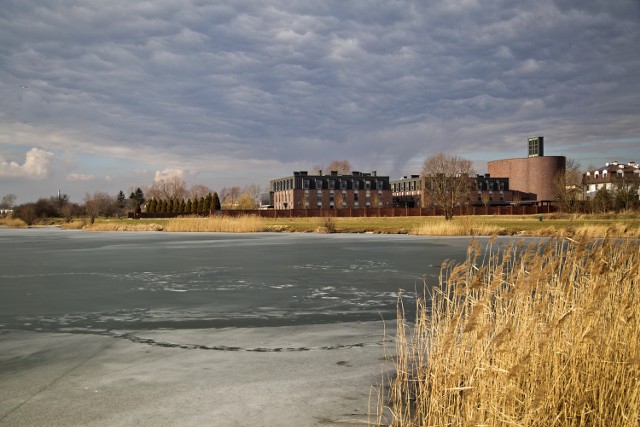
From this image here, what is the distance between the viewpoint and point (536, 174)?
136000 mm

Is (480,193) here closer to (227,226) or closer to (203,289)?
(227,226)

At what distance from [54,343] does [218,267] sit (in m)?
10.0

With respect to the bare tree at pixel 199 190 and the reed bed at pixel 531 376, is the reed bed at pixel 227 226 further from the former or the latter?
the bare tree at pixel 199 190

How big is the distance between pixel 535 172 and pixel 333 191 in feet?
169

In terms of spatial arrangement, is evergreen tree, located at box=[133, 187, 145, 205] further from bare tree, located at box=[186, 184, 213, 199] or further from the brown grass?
the brown grass

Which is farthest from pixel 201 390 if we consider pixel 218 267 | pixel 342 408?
pixel 218 267

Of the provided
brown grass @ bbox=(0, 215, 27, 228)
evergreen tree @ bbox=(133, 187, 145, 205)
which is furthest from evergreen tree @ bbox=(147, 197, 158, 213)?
evergreen tree @ bbox=(133, 187, 145, 205)

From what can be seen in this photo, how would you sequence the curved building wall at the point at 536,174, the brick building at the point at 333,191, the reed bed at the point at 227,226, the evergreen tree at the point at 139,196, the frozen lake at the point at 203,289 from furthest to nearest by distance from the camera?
1. the evergreen tree at the point at 139,196
2. the curved building wall at the point at 536,174
3. the brick building at the point at 333,191
4. the reed bed at the point at 227,226
5. the frozen lake at the point at 203,289

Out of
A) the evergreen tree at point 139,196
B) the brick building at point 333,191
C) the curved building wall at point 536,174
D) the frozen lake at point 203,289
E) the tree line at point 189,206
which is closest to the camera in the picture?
the frozen lake at point 203,289

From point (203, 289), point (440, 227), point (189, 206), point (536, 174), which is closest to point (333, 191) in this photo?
point (189, 206)

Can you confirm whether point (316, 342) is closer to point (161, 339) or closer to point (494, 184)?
point (161, 339)

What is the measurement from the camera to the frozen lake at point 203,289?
9.09 m

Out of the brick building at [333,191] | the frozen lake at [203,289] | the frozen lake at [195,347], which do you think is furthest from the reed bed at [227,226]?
the brick building at [333,191]

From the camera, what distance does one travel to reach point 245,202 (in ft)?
453
